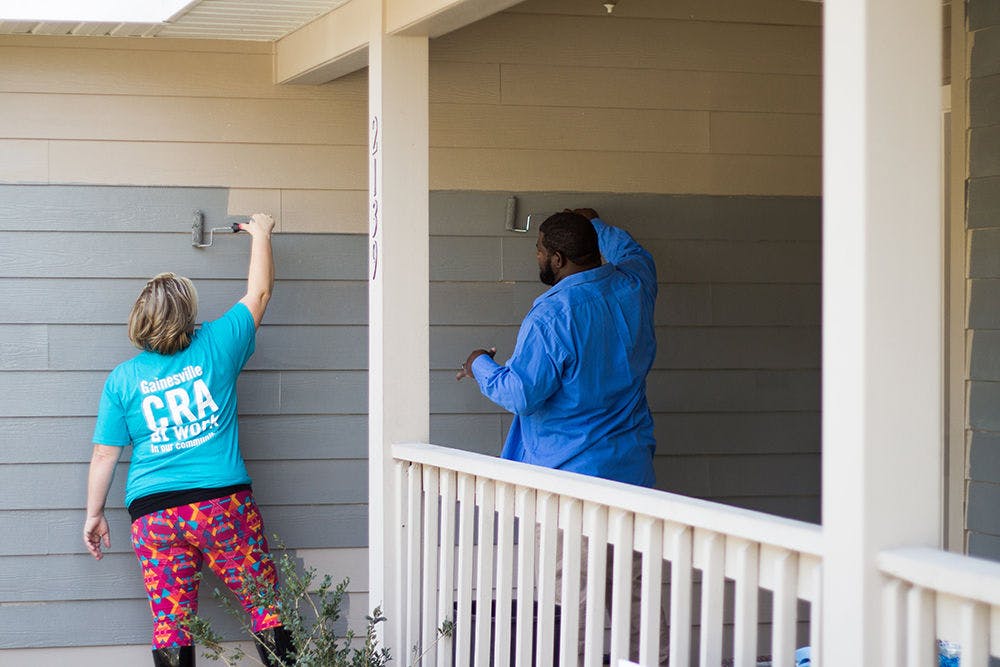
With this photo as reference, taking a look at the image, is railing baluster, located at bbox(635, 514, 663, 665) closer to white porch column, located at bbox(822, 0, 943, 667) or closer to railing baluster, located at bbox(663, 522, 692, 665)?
railing baluster, located at bbox(663, 522, 692, 665)

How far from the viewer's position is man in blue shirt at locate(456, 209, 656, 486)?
4023 millimetres

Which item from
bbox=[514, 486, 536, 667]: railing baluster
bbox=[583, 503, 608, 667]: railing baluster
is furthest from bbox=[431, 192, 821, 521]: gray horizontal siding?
bbox=[583, 503, 608, 667]: railing baluster

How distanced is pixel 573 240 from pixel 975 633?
246 cm

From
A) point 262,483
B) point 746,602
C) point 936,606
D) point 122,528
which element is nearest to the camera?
point 936,606

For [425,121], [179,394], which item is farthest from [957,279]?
[179,394]

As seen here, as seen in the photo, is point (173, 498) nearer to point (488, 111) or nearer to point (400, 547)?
point (400, 547)

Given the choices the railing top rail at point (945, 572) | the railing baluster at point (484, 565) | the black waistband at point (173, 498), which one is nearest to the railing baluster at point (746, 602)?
the railing top rail at point (945, 572)

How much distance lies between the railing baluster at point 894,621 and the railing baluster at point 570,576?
106cm

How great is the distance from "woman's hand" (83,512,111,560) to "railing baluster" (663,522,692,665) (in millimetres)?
2643

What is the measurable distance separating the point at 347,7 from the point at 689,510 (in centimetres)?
233

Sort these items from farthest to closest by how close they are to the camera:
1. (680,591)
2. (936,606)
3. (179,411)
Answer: (179,411)
(680,591)
(936,606)

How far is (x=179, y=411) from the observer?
14.9 feet

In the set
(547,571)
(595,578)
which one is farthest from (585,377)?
(595,578)

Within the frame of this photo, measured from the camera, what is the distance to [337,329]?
16.4 ft
